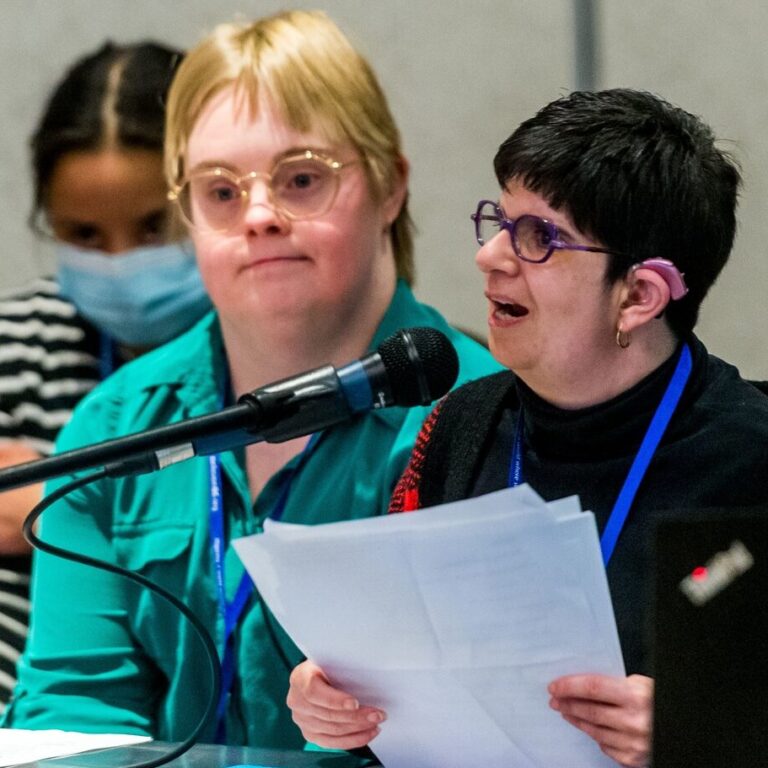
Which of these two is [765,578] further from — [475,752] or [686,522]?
[475,752]

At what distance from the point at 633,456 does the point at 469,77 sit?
1275 mm

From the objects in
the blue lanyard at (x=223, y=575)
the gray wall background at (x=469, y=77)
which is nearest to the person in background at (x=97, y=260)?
the gray wall background at (x=469, y=77)

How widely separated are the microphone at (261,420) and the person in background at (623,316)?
0.21 m

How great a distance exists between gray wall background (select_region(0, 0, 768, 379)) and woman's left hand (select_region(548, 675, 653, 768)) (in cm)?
104

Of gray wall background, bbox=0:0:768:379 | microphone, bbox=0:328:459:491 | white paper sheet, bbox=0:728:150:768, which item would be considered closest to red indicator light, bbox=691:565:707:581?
microphone, bbox=0:328:459:491

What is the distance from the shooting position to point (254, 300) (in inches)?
63.9

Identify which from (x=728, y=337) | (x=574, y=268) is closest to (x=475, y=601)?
(x=574, y=268)

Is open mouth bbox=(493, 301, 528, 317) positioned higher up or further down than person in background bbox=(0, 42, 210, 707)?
further down

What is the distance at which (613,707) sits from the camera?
3.32 ft

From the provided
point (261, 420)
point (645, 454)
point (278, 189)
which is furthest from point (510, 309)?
point (278, 189)

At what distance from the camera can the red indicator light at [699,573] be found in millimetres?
806

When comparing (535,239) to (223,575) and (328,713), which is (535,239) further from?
(223,575)

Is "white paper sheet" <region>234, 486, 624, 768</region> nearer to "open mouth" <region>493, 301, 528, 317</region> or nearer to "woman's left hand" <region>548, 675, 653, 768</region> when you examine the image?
"woman's left hand" <region>548, 675, 653, 768</region>

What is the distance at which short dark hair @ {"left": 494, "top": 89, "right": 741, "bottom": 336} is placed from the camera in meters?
1.21
